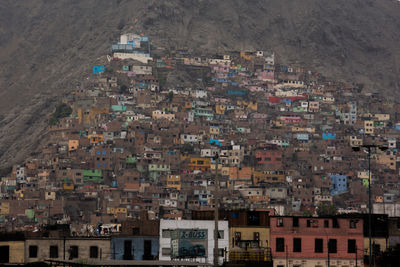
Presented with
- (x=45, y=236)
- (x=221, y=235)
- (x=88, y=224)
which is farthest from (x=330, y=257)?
(x=88, y=224)

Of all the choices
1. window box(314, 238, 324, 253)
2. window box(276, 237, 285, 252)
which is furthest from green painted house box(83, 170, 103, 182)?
window box(314, 238, 324, 253)

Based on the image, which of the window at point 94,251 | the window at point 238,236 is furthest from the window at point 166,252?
the window at point 238,236

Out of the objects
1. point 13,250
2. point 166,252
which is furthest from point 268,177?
point 13,250

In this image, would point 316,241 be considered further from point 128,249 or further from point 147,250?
point 128,249

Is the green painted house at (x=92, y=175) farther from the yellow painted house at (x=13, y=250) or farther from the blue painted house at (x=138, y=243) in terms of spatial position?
the yellow painted house at (x=13, y=250)

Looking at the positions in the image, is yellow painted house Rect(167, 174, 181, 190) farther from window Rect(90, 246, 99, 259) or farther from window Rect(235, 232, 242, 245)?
window Rect(90, 246, 99, 259)

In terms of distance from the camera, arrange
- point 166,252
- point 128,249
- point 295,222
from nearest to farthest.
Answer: point 166,252 → point 128,249 → point 295,222

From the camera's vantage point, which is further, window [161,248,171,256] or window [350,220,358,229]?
window [350,220,358,229]

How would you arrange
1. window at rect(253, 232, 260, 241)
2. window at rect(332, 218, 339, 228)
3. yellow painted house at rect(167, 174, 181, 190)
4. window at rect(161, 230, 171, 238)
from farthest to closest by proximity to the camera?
yellow painted house at rect(167, 174, 181, 190), window at rect(332, 218, 339, 228), window at rect(253, 232, 260, 241), window at rect(161, 230, 171, 238)
